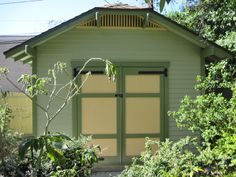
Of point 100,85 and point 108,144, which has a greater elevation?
point 100,85

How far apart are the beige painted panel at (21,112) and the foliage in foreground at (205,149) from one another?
9.97 meters

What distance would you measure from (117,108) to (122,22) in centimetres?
194

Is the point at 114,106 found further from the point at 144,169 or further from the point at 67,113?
the point at 144,169

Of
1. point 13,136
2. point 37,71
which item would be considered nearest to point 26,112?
point 37,71

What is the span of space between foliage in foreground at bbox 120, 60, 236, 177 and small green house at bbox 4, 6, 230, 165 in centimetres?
167

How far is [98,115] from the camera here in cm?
926

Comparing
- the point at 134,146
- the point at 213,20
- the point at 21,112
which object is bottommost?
the point at 134,146

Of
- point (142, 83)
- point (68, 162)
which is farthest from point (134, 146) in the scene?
point (68, 162)

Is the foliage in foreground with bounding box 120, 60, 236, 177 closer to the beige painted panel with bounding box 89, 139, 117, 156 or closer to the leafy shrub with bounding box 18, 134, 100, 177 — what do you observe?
the leafy shrub with bounding box 18, 134, 100, 177

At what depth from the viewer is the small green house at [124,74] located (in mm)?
9125

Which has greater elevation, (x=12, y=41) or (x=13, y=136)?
(x=12, y=41)

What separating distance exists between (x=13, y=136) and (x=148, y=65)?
12.0ft

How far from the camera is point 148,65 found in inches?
367

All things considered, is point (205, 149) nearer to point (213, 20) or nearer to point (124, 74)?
point (124, 74)
